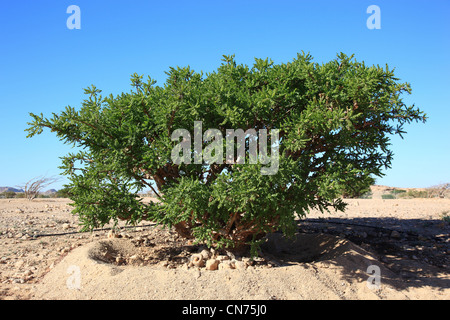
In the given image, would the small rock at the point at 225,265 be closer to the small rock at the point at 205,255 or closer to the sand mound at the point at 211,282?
the sand mound at the point at 211,282

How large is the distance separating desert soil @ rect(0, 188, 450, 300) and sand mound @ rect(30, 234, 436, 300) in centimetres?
2

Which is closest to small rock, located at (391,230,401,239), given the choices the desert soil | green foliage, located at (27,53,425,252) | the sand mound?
the desert soil

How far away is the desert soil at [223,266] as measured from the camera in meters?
6.78

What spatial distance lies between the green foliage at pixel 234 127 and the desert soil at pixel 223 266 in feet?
3.17

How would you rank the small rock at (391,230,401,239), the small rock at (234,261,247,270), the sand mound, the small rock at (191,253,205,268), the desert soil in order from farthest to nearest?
the small rock at (391,230,401,239) → the small rock at (191,253,205,268) → the small rock at (234,261,247,270) → the desert soil → the sand mound

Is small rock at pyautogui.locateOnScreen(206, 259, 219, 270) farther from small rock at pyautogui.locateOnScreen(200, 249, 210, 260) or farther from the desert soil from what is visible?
small rock at pyautogui.locateOnScreen(200, 249, 210, 260)

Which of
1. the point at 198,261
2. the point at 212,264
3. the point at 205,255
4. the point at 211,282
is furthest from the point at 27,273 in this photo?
the point at 211,282

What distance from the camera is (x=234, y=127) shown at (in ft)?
24.3

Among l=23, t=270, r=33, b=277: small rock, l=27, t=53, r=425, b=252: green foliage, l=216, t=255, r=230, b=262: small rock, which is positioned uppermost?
l=27, t=53, r=425, b=252: green foliage

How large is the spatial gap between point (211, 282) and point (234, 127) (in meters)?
3.06

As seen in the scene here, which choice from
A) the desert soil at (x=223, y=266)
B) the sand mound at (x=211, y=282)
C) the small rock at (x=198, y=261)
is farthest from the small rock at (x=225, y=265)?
the small rock at (x=198, y=261)

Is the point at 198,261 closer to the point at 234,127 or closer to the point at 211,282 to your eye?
the point at 211,282

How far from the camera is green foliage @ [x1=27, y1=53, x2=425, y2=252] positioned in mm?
6797

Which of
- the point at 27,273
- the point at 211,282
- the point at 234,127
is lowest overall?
→ the point at 27,273
